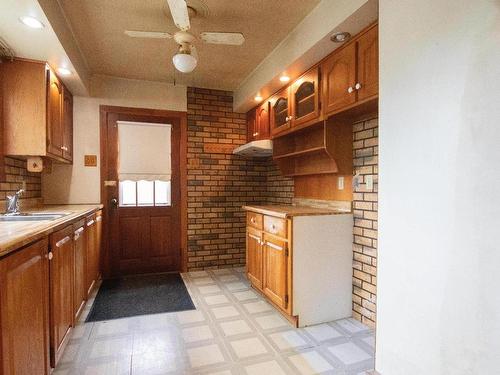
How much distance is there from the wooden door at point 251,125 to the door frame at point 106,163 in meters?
0.86

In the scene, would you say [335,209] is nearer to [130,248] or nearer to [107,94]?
[130,248]

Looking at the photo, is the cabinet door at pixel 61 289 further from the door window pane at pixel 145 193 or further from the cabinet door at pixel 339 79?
the cabinet door at pixel 339 79

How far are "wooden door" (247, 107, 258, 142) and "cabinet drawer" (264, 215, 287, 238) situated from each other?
1.47 meters

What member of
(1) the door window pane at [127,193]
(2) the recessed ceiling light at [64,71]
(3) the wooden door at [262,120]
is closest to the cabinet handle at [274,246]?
(3) the wooden door at [262,120]

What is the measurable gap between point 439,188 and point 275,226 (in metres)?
1.53

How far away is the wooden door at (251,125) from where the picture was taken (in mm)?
3852

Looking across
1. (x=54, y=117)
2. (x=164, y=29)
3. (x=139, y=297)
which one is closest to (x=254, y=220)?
(x=139, y=297)

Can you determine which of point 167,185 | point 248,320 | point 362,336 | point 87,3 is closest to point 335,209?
point 362,336

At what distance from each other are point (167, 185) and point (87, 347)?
7.02ft

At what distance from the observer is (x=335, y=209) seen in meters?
A: 2.71

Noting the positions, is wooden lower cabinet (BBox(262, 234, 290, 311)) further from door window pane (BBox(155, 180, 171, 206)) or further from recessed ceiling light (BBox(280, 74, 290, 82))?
door window pane (BBox(155, 180, 171, 206))

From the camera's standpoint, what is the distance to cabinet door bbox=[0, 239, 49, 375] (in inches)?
43.2

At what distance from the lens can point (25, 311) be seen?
1290 millimetres

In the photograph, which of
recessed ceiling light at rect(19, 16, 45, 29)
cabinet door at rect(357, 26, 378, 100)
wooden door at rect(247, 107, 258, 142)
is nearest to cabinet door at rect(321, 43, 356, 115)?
cabinet door at rect(357, 26, 378, 100)
